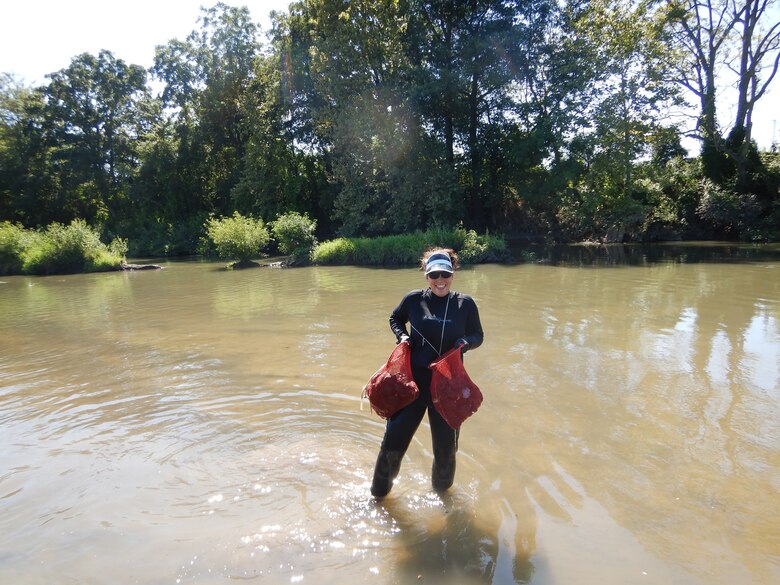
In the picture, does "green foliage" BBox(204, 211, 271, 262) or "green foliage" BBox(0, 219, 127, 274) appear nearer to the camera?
"green foliage" BBox(204, 211, 271, 262)

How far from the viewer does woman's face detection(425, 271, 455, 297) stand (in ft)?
11.6

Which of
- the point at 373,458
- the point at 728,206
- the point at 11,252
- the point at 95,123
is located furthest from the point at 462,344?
the point at 95,123

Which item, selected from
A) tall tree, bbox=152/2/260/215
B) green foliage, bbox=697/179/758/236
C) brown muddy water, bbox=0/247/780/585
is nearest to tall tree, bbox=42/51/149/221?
tall tree, bbox=152/2/260/215

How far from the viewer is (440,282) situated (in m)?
3.56

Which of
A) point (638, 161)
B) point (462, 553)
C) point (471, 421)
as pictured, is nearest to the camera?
point (462, 553)

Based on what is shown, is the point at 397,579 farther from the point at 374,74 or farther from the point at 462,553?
the point at 374,74

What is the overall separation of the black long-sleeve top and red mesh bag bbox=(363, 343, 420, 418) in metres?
0.14

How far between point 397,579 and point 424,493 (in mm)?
952

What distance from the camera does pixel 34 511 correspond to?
3727mm

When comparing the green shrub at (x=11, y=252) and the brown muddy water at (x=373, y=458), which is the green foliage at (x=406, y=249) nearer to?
the brown muddy water at (x=373, y=458)

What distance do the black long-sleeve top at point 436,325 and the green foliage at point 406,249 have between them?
18310mm

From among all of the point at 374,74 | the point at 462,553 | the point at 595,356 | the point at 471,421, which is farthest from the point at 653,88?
the point at 462,553

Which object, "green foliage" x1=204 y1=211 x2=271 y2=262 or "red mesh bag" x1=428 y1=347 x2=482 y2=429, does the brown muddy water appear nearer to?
"red mesh bag" x1=428 y1=347 x2=482 y2=429

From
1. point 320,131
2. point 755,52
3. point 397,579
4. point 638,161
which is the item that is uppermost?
point 755,52
